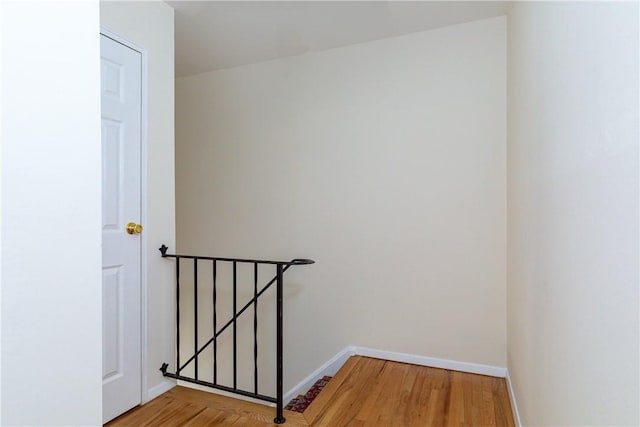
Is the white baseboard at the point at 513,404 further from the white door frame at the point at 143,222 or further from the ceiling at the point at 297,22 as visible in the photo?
the ceiling at the point at 297,22

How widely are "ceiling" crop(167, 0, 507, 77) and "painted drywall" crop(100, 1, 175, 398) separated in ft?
0.84

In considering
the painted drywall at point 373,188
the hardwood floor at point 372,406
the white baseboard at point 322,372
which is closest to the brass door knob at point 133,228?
the hardwood floor at point 372,406

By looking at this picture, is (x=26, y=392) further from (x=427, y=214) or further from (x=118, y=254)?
(x=427, y=214)

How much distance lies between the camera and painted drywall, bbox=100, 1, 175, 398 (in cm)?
223

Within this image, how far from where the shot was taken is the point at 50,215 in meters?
0.84

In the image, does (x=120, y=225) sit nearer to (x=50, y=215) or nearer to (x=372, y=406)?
(x=50, y=215)

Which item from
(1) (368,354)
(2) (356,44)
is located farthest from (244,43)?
(1) (368,354)

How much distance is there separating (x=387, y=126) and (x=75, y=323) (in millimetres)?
2361

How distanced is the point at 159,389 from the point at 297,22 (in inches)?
99.1

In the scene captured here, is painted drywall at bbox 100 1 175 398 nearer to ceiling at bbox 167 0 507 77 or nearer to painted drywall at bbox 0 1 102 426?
ceiling at bbox 167 0 507 77

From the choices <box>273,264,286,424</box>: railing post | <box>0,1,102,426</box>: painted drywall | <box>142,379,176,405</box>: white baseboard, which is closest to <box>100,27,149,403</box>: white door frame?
<box>142,379,176,405</box>: white baseboard

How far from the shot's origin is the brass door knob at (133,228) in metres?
2.12

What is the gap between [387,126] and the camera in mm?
→ 2793

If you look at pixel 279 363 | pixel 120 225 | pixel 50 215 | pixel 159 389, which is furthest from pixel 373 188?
pixel 50 215
